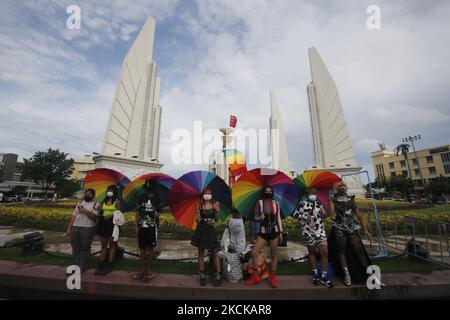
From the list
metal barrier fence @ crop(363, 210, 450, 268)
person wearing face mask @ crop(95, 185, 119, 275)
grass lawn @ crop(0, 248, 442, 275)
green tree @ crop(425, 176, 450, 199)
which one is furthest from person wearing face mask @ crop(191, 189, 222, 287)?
green tree @ crop(425, 176, 450, 199)

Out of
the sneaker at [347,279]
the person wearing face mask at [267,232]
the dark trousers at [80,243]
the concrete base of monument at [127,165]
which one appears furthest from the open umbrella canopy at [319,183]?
the concrete base of monument at [127,165]

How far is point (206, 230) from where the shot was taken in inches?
136

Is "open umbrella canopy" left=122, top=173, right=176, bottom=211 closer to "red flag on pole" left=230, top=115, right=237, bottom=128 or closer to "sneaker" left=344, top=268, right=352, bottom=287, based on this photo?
"sneaker" left=344, top=268, right=352, bottom=287

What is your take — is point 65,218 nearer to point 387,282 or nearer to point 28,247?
point 28,247

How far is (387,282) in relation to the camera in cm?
334

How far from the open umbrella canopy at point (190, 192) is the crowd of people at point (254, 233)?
5.9 inches

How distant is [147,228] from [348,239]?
134 inches

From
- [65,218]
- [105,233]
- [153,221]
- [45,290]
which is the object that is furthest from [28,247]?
[65,218]

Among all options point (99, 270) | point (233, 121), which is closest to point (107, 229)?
point (99, 270)

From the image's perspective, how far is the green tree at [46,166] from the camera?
22250 millimetres

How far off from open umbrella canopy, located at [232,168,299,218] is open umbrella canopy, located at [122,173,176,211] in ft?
4.54

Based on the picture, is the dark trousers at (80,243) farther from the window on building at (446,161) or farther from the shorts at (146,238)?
the window on building at (446,161)

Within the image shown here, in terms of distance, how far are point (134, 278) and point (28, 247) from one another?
3036 millimetres
